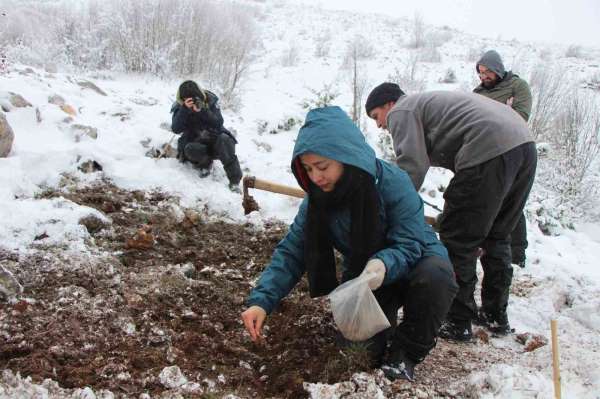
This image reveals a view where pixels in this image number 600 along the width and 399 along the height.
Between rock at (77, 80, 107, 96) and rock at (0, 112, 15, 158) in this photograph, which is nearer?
rock at (0, 112, 15, 158)

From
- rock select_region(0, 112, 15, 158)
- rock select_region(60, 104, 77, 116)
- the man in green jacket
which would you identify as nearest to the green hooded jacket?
the man in green jacket

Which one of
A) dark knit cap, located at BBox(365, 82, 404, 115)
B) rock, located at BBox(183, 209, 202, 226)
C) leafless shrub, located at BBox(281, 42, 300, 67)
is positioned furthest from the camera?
leafless shrub, located at BBox(281, 42, 300, 67)

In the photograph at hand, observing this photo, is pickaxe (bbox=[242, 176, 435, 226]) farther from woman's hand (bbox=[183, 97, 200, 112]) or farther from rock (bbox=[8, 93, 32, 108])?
rock (bbox=[8, 93, 32, 108])

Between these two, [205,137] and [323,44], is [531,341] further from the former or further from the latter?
[323,44]

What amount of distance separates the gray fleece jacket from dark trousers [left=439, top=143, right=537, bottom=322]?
7 centimetres

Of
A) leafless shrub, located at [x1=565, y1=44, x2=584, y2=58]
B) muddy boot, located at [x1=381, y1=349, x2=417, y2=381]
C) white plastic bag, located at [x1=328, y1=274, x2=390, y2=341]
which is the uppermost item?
leafless shrub, located at [x1=565, y1=44, x2=584, y2=58]

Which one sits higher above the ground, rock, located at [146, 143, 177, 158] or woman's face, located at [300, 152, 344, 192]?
woman's face, located at [300, 152, 344, 192]

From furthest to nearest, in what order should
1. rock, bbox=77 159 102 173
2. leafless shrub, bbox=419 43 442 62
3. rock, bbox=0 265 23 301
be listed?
1. leafless shrub, bbox=419 43 442 62
2. rock, bbox=77 159 102 173
3. rock, bbox=0 265 23 301

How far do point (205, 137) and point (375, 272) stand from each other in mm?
3137

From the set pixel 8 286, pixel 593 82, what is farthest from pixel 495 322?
pixel 593 82

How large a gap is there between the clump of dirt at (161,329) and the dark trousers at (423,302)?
0.17 metres

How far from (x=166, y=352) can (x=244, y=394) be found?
428 millimetres

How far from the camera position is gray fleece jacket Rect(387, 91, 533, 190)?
92.0 inches

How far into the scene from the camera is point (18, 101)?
4383mm
